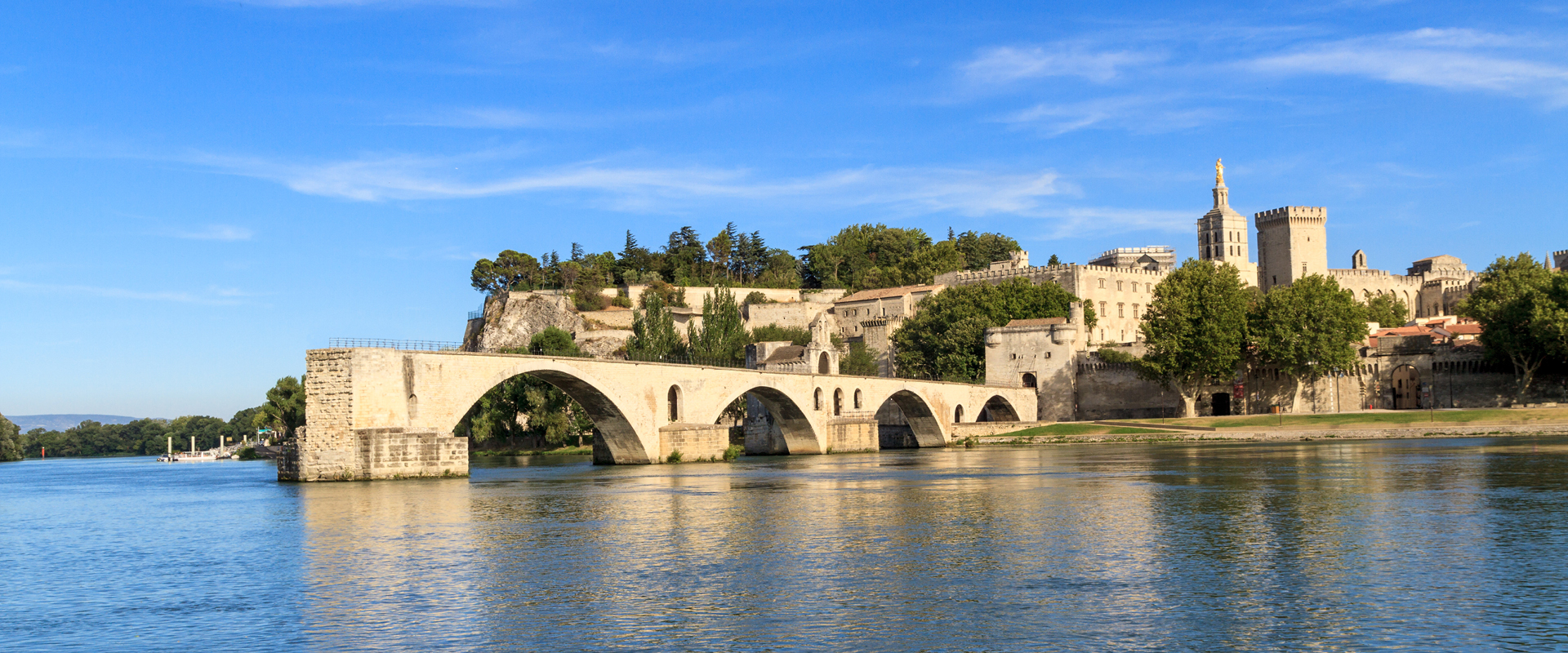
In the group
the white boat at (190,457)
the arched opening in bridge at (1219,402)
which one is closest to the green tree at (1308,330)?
the arched opening in bridge at (1219,402)

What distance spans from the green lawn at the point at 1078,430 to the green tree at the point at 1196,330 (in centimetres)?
611

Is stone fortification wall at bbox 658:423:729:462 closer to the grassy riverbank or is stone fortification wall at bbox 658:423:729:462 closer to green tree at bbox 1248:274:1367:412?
the grassy riverbank

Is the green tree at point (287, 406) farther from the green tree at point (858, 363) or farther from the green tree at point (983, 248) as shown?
the green tree at point (983, 248)

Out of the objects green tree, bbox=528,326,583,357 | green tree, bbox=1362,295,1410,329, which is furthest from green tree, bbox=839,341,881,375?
green tree, bbox=1362,295,1410,329

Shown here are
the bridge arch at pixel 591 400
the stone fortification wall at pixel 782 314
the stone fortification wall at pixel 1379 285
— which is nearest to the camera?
the bridge arch at pixel 591 400

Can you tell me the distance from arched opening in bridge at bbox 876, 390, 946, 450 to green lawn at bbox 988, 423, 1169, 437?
3.89 meters

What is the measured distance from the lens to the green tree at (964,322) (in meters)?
84.0

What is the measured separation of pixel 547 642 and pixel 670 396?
126 feet

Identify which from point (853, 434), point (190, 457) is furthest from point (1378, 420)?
point (190, 457)

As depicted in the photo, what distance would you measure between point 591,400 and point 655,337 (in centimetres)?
2731

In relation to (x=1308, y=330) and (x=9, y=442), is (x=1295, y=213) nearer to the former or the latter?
(x=1308, y=330)

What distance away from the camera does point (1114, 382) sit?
266 feet

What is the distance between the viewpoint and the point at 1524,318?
215ft

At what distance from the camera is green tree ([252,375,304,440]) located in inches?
Result: 3039
